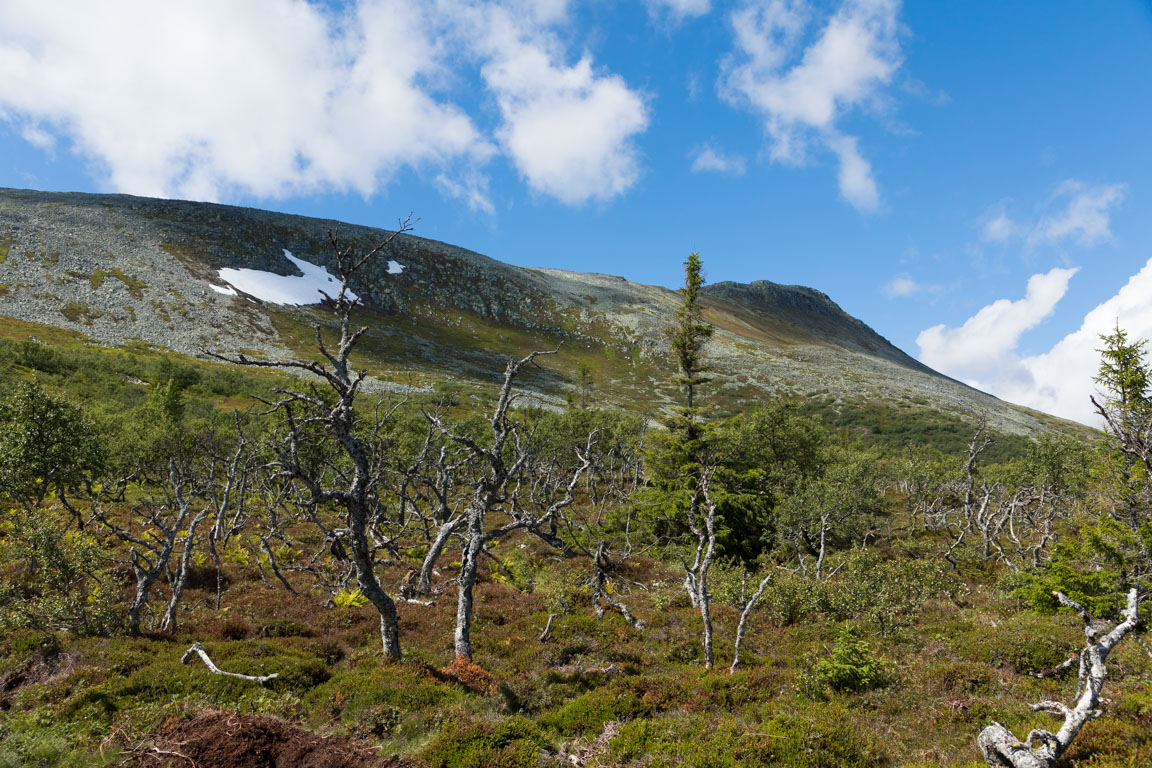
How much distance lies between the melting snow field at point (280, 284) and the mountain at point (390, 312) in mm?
1284

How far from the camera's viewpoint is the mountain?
329 feet

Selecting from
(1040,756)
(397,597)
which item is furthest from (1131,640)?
(397,597)

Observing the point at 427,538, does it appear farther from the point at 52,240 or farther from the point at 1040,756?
the point at 52,240

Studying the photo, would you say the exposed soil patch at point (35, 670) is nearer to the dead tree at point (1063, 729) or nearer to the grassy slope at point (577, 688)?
the grassy slope at point (577, 688)

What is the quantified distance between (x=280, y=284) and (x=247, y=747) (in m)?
152

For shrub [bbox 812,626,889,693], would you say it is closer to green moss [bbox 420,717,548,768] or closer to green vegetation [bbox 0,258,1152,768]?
green vegetation [bbox 0,258,1152,768]

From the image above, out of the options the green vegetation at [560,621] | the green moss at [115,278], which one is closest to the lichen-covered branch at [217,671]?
the green vegetation at [560,621]

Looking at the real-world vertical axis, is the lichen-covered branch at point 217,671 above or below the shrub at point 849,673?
below

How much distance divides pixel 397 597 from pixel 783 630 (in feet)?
53.0

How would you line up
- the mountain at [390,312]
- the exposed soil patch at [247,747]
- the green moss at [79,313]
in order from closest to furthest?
the exposed soil patch at [247,747], the green moss at [79,313], the mountain at [390,312]

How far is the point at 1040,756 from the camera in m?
7.73

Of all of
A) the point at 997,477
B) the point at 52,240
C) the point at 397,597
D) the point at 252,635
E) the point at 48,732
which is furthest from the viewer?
the point at 52,240

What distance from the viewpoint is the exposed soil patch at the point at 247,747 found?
930cm

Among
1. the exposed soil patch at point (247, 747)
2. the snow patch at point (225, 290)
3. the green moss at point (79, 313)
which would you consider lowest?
the exposed soil patch at point (247, 747)
